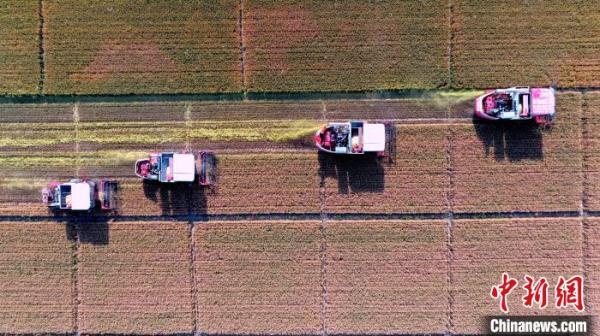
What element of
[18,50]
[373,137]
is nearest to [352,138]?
[373,137]

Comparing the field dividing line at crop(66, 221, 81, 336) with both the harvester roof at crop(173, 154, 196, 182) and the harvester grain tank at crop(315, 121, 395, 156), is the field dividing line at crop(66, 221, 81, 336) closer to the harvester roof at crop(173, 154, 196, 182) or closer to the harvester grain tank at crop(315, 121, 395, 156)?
the harvester roof at crop(173, 154, 196, 182)

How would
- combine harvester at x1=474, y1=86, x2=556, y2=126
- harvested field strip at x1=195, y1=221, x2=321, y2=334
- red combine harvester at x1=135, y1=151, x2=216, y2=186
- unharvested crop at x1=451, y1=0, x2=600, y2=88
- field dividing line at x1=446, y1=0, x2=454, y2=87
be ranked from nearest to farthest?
1. combine harvester at x1=474, y1=86, x2=556, y2=126
2. red combine harvester at x1=135, y1=151, x2=216, y2=186
3. unharvested crop at x1=451, y1=0, x2=600, y2=88
4. field dividing line at x1=446, y1=0, x2=454, y2=87
5. harvested field strip at x1=195, y1=221, x2=321, y2=334

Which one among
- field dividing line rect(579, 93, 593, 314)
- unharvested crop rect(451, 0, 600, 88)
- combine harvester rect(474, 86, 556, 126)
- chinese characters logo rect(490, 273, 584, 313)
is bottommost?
chinese characters logo rect(490, 273, 584, 313)

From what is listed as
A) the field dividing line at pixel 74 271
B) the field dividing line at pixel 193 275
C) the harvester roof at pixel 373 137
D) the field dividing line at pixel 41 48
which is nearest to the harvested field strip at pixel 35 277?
the field dividing line at pixel 74 271

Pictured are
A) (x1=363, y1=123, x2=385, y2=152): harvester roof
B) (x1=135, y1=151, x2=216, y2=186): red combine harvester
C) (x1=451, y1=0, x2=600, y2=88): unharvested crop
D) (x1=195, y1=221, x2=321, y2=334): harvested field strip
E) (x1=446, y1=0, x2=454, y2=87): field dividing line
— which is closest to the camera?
(x1=363, y1=123, x2=385, y2=152): harvester roof

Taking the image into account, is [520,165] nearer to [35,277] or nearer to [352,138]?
[352,138]

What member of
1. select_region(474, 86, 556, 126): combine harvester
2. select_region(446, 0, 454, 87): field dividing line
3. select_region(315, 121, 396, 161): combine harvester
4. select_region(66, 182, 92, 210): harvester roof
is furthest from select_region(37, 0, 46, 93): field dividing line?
select_region(474, 86, 556, 126): combine harvester

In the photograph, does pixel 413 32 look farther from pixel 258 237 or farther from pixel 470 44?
pixel 258 237
